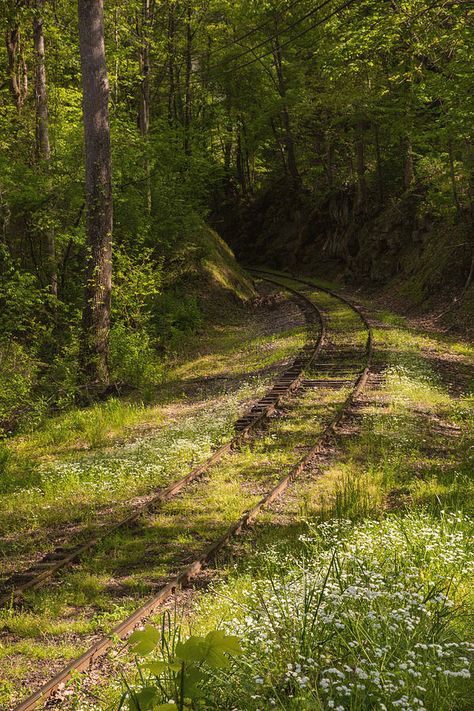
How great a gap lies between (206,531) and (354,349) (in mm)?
10122

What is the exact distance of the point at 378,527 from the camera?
22.1 feet

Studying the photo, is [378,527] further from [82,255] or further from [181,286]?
[181,286]

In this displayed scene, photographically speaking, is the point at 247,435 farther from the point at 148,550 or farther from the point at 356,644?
the point at 356,644

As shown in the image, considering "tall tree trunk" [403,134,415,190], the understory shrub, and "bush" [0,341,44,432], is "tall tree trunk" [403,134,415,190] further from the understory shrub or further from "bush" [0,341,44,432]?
the understory shrub

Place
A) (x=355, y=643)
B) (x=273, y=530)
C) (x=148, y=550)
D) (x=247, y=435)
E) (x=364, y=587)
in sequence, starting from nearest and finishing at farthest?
(x=355, y=643), (x=364, y=587), (x=148, y=550), (x=273, y=530), (x=247, y=435)

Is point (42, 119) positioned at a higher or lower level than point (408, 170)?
lower

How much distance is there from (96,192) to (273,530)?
9567 mm

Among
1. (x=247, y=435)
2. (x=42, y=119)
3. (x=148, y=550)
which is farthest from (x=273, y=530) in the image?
(x=42, y=119)

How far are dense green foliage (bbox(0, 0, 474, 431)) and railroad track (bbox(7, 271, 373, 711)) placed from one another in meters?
4.06

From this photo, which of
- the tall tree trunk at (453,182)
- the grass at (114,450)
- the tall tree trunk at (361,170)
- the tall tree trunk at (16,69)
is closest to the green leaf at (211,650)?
the grass at (114,450)

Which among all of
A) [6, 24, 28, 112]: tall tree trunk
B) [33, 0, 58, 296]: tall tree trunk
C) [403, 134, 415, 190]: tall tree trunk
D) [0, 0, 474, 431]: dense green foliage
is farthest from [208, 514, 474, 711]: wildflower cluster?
[403, 134, 415, 190]: tall tree trunk

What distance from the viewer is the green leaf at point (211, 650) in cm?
275

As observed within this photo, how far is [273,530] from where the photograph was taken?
7.32 metres

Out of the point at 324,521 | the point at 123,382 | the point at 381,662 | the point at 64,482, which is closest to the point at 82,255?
the point at 123,382
